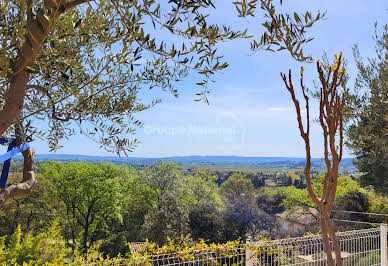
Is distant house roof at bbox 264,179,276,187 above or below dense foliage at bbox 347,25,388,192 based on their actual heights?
below

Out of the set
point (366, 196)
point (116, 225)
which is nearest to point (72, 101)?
point (366, 196)

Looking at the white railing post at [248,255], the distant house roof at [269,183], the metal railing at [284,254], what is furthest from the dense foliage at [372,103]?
the distant house roof at [269,183]

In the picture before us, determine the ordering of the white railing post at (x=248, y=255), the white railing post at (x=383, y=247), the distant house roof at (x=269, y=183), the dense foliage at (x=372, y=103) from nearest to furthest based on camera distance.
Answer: the white railing post at (x=248, y=255) → the white railing post at (x=383, y=247) → the dense foliage at (x=372, y=103) → the distant house roof at (x=269, y=183)

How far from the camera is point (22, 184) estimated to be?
1840 mm

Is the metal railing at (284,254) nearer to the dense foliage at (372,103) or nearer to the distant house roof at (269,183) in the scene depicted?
the dense foliage at (372,103)

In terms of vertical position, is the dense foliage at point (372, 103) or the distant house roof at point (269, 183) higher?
the dense foliage at point (372, 103)

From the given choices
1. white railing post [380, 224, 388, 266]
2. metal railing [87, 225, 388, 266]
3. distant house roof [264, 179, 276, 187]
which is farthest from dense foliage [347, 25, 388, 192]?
distant house roof [264, 179, 276, 187]

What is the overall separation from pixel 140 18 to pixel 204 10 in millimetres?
323

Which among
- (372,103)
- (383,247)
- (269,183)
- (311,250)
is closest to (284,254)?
(311,250)

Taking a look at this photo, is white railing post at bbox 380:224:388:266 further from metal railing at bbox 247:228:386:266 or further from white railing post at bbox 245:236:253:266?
white railing post at bbox 245:236:253:266

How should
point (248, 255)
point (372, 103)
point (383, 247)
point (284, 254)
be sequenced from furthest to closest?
point (372, 103) → point (383, 247) → point (284, 254) → point (248, 255)

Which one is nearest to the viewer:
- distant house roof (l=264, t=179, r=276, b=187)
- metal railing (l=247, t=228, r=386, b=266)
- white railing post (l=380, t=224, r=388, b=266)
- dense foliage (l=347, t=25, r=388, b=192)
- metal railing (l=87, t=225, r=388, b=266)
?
metal railing (l=87, t=225, r=388, b=266)

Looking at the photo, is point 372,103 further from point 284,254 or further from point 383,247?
point 284,254

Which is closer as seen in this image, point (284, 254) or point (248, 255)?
point (248, 255)
